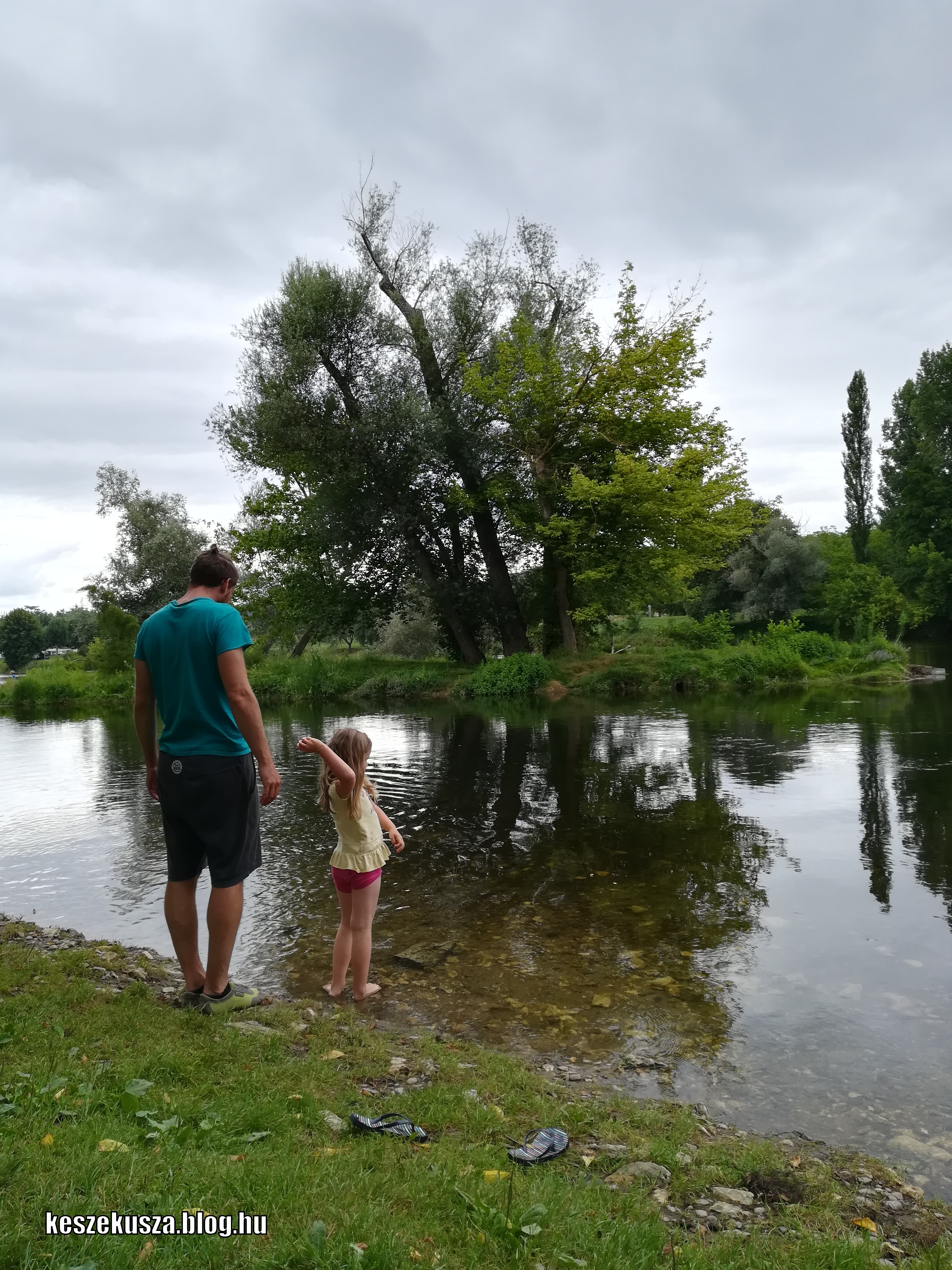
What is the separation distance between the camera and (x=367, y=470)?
28.4 meters

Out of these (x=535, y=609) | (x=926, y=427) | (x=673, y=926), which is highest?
(x=926, y=427)

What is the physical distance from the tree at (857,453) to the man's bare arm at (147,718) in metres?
55.7

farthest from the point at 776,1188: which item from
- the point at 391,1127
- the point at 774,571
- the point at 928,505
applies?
the point at 928,505

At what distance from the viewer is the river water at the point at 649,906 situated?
447cm

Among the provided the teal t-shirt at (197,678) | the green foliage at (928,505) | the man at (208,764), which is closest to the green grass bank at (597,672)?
the green foliage at (928,505)

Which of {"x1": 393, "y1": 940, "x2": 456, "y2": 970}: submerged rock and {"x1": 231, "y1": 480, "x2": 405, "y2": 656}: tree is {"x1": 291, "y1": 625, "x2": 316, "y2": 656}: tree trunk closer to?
{"x1": 231, "y1": 480, "x2": 405, "y2": 656}: tree

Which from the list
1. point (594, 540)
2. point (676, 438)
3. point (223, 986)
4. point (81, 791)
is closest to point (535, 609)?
point (594, 540)

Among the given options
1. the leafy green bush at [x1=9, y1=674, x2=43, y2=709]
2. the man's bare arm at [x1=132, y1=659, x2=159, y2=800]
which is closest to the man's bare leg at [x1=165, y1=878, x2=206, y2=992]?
the man's bare arm at [x1=132, y1=659, x2=159, y2=800]

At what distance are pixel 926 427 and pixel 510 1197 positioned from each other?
5727 cm

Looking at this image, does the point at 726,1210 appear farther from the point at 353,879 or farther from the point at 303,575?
the point at 303,575

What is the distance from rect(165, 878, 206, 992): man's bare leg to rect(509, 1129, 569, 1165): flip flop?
2.16 m

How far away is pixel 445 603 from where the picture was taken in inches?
1249

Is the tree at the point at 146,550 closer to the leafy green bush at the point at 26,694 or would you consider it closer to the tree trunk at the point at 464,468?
the leafy green bush at the point at 26,694

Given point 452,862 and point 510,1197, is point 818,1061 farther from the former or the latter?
point 452,862
